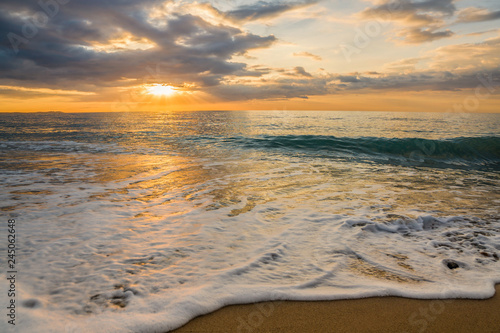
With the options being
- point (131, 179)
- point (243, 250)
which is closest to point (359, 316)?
point (243, 250)

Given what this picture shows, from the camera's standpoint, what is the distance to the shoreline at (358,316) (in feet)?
8.52

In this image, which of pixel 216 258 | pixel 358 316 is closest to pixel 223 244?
pixel 216 258

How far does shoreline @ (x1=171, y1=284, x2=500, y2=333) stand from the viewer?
2596mm

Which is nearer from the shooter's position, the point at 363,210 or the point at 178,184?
the point at 363,210

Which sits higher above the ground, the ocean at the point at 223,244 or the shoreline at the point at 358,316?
the ocean at the point at 223,244

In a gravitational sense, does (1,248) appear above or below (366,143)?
below

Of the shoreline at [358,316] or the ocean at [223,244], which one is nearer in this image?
the shoreline at [358,316]

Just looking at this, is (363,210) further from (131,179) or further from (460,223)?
(131,179)

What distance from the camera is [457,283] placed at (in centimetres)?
328

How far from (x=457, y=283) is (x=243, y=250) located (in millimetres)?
2727

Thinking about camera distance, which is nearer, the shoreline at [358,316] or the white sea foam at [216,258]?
the shoreline at [358,316]

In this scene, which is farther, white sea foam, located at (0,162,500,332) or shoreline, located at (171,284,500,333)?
white sea foam, located at (0,162,500,332)

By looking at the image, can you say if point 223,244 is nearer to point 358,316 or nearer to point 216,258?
point 216,258

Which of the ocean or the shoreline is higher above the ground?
the ocean
